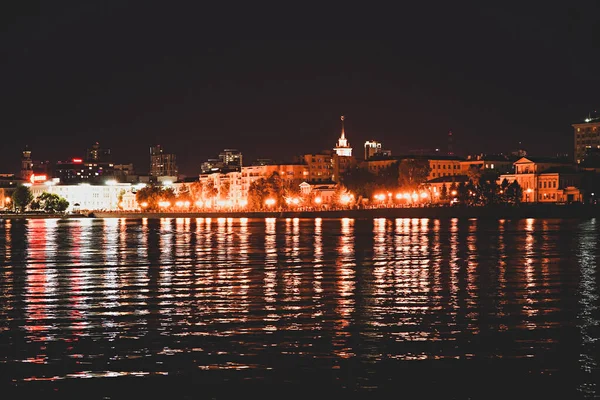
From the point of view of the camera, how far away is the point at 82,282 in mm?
26312

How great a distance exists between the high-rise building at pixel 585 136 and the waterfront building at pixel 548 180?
36885 mm

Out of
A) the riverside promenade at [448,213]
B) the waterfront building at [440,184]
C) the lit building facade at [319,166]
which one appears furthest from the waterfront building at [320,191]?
the waterfront building at [440,184]

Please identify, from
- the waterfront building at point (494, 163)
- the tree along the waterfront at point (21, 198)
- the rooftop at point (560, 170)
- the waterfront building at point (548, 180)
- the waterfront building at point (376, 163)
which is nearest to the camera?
the waterfront building at point (548, 180)

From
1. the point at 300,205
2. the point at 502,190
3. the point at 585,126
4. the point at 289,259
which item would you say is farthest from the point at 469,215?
the point at 289,259

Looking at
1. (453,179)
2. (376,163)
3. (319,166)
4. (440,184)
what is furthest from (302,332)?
(376,163)

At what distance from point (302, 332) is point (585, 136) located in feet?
551

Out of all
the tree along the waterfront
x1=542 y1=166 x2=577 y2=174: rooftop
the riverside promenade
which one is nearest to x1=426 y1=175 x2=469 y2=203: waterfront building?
x1=542 y1=166 x2=577 y2=174: rooftop

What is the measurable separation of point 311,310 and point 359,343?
4141 millimetres

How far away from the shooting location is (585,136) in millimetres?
173125

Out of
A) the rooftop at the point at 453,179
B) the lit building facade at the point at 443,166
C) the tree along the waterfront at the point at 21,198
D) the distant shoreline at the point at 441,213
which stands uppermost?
the lit building facade at the point at 443,166

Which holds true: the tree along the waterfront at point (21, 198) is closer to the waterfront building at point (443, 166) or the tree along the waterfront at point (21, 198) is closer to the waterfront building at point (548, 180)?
the waterfront building at point (443, 166)

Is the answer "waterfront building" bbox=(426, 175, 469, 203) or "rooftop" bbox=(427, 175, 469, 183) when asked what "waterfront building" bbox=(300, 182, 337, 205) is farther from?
"rooftop" bbox=(427, 175, 469, 183)

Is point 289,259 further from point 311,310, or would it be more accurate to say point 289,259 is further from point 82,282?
point 311,310

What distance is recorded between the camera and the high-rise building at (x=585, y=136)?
559 ft
